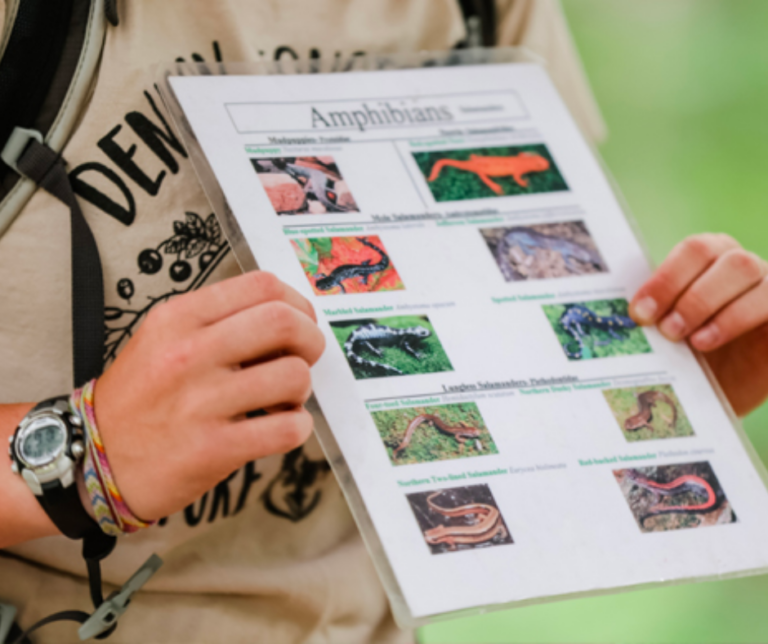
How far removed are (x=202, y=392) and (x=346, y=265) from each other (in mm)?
146

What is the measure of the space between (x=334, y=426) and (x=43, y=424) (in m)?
0.18

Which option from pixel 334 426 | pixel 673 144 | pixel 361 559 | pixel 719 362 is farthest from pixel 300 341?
pixel 673 144

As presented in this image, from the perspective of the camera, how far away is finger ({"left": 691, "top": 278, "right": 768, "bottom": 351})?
1.84 feet

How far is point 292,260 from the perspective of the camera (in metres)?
0.47

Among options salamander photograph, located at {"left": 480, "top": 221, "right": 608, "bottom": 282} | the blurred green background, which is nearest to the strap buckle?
salamander photograph, located at {"left": 480, "top": 221, "right": 608, "bottom": 282}

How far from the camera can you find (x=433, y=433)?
0.44 m

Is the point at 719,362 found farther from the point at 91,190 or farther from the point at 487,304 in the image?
the point at 91,190

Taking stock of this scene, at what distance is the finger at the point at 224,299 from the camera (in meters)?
0.40

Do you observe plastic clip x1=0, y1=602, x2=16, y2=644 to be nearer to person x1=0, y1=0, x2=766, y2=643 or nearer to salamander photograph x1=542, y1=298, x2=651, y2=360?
person x1=0, y1=0, x2=766, y2=643

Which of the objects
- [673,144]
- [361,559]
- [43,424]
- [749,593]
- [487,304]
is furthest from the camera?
[673,144]

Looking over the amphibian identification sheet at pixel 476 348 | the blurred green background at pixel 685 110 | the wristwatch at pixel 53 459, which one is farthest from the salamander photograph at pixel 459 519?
the blurred green background at pixel 685 110

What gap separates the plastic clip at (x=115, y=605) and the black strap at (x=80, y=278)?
0.15 metres

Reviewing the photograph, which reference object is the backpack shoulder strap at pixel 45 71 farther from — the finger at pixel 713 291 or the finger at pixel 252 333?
the finger at pixel 713 291
